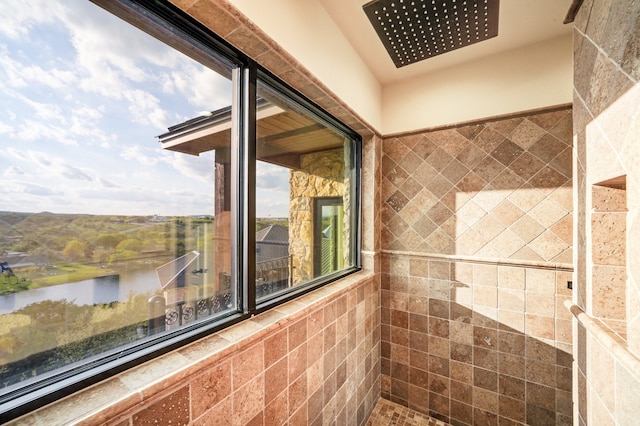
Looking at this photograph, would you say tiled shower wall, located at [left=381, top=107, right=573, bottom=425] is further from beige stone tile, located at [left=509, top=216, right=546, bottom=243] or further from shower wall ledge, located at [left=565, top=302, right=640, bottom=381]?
shower wall ledge, located at [left=565, top=302, right=640, bottom=381]

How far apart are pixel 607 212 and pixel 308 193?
1698 millimetres

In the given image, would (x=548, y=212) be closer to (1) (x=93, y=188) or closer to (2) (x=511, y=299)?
(2) (x=511, y=299)

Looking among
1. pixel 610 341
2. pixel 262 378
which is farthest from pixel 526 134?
pixel 262 378

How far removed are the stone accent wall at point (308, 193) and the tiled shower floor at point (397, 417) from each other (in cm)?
131

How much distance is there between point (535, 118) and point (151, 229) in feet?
7.55

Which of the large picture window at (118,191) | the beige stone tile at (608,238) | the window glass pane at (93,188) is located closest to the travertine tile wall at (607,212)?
the beige stone tile at (608,238)

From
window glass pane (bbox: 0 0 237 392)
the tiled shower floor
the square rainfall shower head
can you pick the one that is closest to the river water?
window glass pane (bbox: 0 0 237 392)

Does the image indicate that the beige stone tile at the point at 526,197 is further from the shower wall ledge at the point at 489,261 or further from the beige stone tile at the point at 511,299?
the beige stone tile at the point at 511,299

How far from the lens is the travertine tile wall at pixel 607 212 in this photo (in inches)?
28.5

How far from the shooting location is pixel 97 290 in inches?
28.0

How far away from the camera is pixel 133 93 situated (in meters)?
0.79

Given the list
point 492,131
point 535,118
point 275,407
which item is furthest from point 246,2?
point 535,118

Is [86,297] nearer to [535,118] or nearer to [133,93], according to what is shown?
[133,93]

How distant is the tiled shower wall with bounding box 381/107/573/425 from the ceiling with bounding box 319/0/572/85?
49 centimetres
